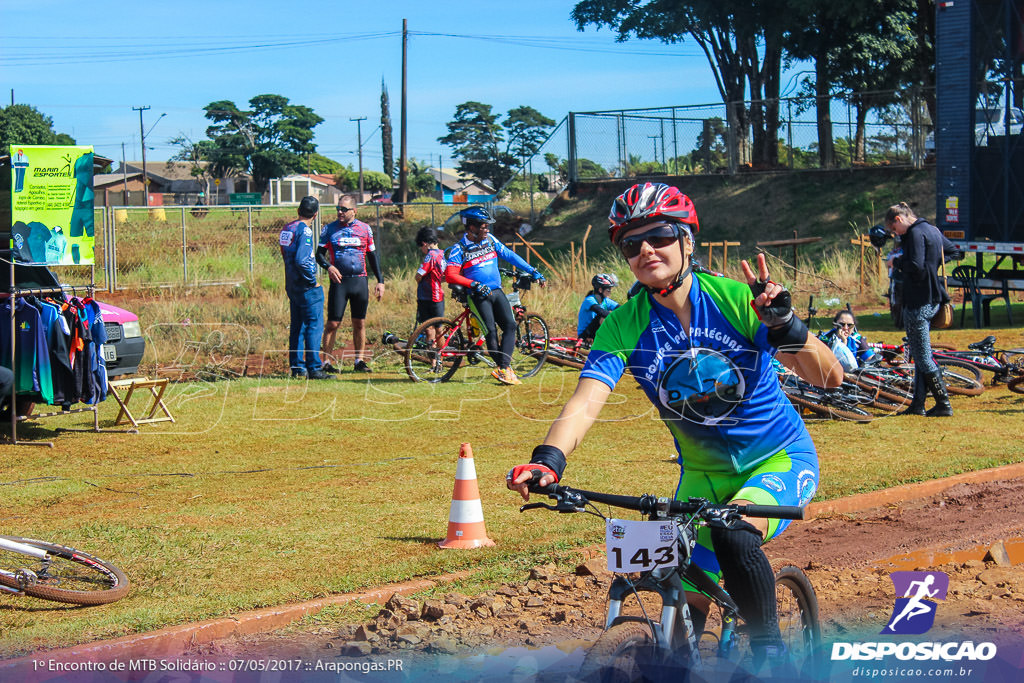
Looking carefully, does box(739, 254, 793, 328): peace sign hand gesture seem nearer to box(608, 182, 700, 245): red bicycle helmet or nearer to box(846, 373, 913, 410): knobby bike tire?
box(608, 182, 700, 245): red bicycle helmet

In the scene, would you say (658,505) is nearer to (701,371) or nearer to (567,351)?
(701,371)

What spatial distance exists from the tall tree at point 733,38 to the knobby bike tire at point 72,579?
34.6m

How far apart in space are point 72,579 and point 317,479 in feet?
9.51

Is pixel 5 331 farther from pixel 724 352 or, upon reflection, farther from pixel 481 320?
pixel 724 352

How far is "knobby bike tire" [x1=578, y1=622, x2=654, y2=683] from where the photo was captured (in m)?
3.13

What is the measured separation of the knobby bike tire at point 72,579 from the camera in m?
5.41

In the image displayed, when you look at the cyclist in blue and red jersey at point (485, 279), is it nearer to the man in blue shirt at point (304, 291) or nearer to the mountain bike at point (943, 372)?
the man in blue shirt at point (304, 291)

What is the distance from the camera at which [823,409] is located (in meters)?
11.0

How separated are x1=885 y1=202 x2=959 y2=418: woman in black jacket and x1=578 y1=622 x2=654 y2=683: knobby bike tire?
802cm

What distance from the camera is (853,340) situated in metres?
11.6

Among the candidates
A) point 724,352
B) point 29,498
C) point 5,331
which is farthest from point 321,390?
point 724,352

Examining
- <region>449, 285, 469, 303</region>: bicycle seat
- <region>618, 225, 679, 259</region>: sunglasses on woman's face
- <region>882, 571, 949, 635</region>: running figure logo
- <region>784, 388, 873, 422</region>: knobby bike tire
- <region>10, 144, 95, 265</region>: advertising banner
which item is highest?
<region>10, 144, 95, 265</region>: advertising banner

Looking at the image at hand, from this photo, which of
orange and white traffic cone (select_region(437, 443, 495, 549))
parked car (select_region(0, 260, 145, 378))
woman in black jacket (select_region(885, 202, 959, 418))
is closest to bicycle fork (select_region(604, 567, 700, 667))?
orange and white traffic cone (select_region(437, 443, 495, 549))

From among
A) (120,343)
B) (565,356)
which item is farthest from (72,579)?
(565,356)
